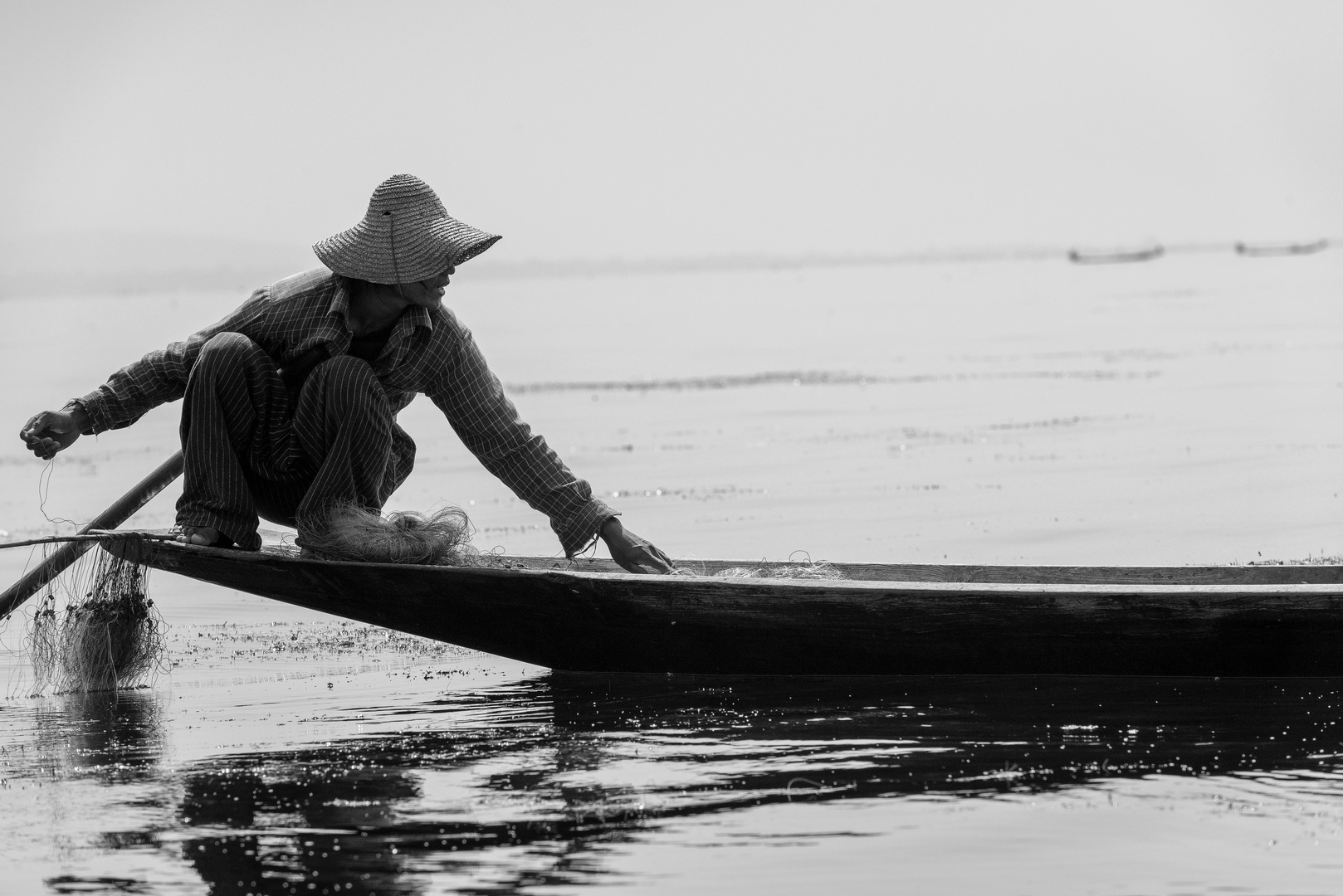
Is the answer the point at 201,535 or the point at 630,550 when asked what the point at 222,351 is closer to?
the point at 201,535

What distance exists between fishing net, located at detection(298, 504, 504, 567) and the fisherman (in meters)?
0.05

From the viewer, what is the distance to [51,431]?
14.6ft

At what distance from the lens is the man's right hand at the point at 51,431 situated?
4.45m

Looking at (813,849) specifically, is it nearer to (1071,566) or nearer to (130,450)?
(1071,566)

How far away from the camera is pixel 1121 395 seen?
14.9 m

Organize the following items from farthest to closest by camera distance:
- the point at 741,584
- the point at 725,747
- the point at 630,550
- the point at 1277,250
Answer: the point at 1277,250 < the point at 630,550 < the point at 741,584 < the point at 725,747

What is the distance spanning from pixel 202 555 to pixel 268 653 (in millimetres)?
1144

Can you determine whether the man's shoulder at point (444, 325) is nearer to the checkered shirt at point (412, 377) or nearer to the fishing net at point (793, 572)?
the checkered shirt at point (412, 377)

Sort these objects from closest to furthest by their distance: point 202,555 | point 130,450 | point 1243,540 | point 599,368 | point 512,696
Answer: point 202,555 < point 512,696 < point 1243,540 < point 130,450 < point 599,368

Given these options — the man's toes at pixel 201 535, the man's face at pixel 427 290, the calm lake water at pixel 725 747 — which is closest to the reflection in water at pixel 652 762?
the calm lake water at pixel 725 747

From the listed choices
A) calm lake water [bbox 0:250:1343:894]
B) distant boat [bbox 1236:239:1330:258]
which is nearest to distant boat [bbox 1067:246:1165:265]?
distant boat [bbox 1236:239:1330:258]

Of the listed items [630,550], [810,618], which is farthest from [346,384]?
[810,618]

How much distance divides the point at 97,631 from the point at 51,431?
2.33 feet

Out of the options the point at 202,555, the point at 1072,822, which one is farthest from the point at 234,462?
the point at 1072,822
